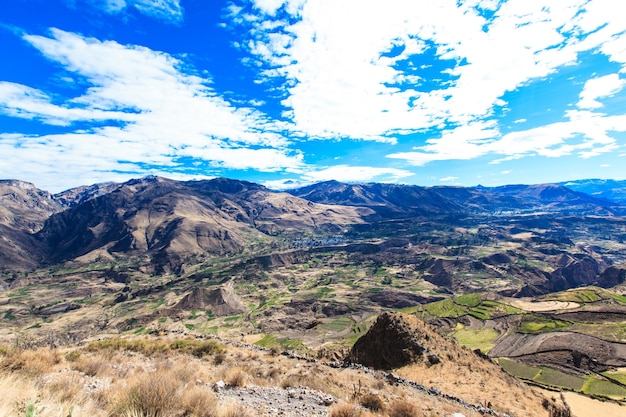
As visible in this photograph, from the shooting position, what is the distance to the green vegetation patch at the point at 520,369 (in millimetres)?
40094

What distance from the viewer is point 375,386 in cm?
1716

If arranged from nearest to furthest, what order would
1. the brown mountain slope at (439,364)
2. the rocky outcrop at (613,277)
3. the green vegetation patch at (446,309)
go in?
the brown mountain slope at (439,364) → the green vegetation patch at (446,309) → the rocky outcrop at (613,277)

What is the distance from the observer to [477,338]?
2520 inches

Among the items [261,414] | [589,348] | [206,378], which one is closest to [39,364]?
Answer: [206,378]

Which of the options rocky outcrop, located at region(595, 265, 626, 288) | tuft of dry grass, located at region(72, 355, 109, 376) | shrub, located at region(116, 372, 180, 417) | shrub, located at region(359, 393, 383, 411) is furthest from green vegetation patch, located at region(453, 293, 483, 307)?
shrub, located at region(116, 372, 180, 417)

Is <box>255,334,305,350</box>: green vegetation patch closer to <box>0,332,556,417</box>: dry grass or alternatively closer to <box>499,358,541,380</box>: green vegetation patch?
<box>499,358,541,380</box>: green vegetation patch

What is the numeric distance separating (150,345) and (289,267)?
172 m

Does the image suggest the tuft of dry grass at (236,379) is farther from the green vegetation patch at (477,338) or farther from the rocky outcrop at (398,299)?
the rocky outcrop at (398,299)

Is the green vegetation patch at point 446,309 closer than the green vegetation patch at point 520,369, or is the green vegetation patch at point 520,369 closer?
the green vegetation patch at point 520,369

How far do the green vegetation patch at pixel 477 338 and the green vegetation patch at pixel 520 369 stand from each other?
36.9ft

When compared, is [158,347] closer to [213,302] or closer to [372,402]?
[372,402]

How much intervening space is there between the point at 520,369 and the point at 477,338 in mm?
22703

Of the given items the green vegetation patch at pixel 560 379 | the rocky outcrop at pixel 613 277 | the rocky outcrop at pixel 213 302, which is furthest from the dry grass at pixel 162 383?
the rocky outcrop at pixel 613 277

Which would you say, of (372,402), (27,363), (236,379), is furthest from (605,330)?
(27,363)
